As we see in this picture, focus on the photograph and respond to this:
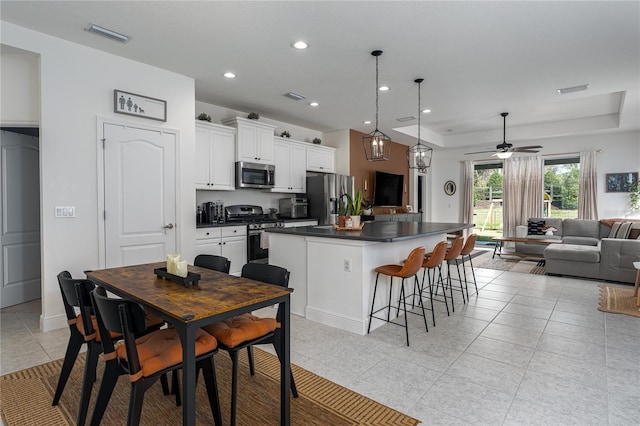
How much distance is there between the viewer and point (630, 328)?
3.37m

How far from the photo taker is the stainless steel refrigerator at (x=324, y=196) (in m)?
6.54

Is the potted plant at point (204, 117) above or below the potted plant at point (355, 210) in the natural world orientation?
above

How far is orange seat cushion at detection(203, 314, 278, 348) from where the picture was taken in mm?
1869

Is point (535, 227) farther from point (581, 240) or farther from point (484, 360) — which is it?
point (484, 360)

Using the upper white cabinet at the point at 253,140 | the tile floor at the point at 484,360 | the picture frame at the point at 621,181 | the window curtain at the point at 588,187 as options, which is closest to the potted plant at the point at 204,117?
the upper white cabinet at the point at 253,140

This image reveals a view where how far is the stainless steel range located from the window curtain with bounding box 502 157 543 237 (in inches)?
251

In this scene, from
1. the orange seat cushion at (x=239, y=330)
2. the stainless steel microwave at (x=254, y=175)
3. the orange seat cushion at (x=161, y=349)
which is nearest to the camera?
the orange seat cushion at (x=161, y=349)

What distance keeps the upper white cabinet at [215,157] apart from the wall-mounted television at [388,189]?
3757mm

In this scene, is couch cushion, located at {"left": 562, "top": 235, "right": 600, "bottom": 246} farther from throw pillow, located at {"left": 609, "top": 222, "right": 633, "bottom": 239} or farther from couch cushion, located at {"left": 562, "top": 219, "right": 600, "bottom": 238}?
throw pillow, located at {"left": 609, "top": 222, "right": 633, "bottom": 239}

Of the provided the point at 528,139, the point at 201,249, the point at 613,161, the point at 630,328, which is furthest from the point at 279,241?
the point at 613,161

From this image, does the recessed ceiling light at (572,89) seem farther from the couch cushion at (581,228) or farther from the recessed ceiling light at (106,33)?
the recessed ceiling light at (106,33)

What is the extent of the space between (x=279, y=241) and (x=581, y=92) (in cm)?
482

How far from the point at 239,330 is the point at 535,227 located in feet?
26.1

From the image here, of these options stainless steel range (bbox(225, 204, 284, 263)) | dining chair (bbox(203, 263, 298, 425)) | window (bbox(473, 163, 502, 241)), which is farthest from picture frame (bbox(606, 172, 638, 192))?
dining chair (bbox(203, 263, 298, 425))
